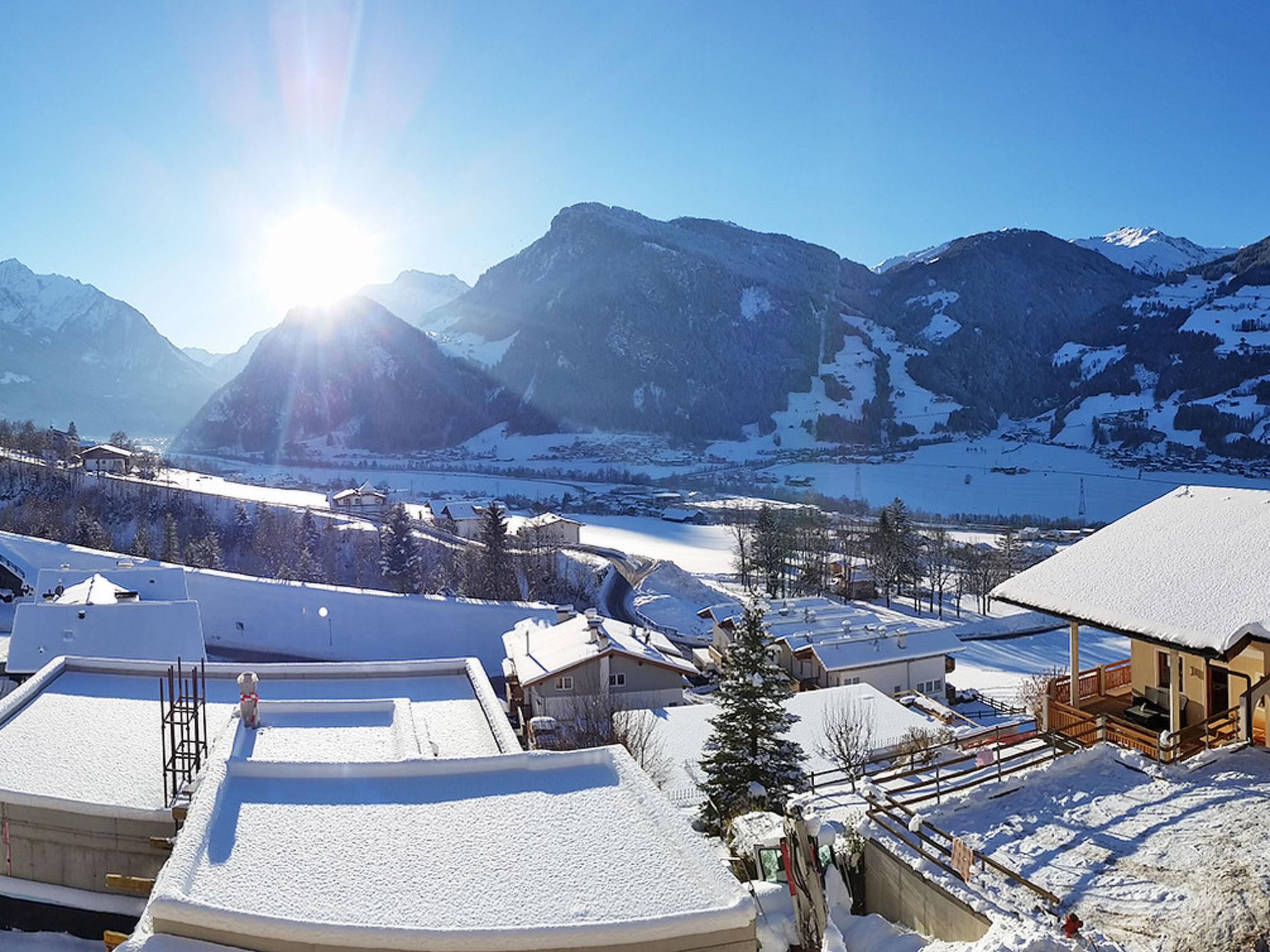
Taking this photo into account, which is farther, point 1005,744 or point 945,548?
point 945,548

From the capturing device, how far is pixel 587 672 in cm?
2159

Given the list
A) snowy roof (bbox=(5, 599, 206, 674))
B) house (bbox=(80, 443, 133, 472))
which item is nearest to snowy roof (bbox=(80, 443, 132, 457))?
house (bbox=(80, 443, 133, 472))

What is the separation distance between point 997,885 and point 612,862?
9.04 ft

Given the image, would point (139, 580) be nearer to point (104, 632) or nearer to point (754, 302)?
point (104, 632)

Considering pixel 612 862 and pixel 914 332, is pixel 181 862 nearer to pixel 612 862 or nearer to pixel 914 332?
pixel 612 862

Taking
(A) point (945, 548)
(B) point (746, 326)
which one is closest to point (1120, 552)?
(A) point (945, 548)

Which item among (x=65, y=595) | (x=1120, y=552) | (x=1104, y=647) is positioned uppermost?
(x=1120, y=552)

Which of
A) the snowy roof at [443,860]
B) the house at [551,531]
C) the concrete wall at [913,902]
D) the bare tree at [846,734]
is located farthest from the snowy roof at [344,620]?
the concrete wall at [913,902]

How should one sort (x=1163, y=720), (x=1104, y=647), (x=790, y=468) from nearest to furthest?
(x=1163, y=720) → (x=1104, y=647) → (x=790, y=468)

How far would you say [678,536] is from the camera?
63688mm

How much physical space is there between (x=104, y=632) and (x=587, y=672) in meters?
11.0

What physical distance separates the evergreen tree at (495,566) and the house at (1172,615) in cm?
3001

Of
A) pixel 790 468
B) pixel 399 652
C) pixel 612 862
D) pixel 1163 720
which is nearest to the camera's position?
pixel 612 862

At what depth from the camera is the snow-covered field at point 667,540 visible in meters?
52.5
